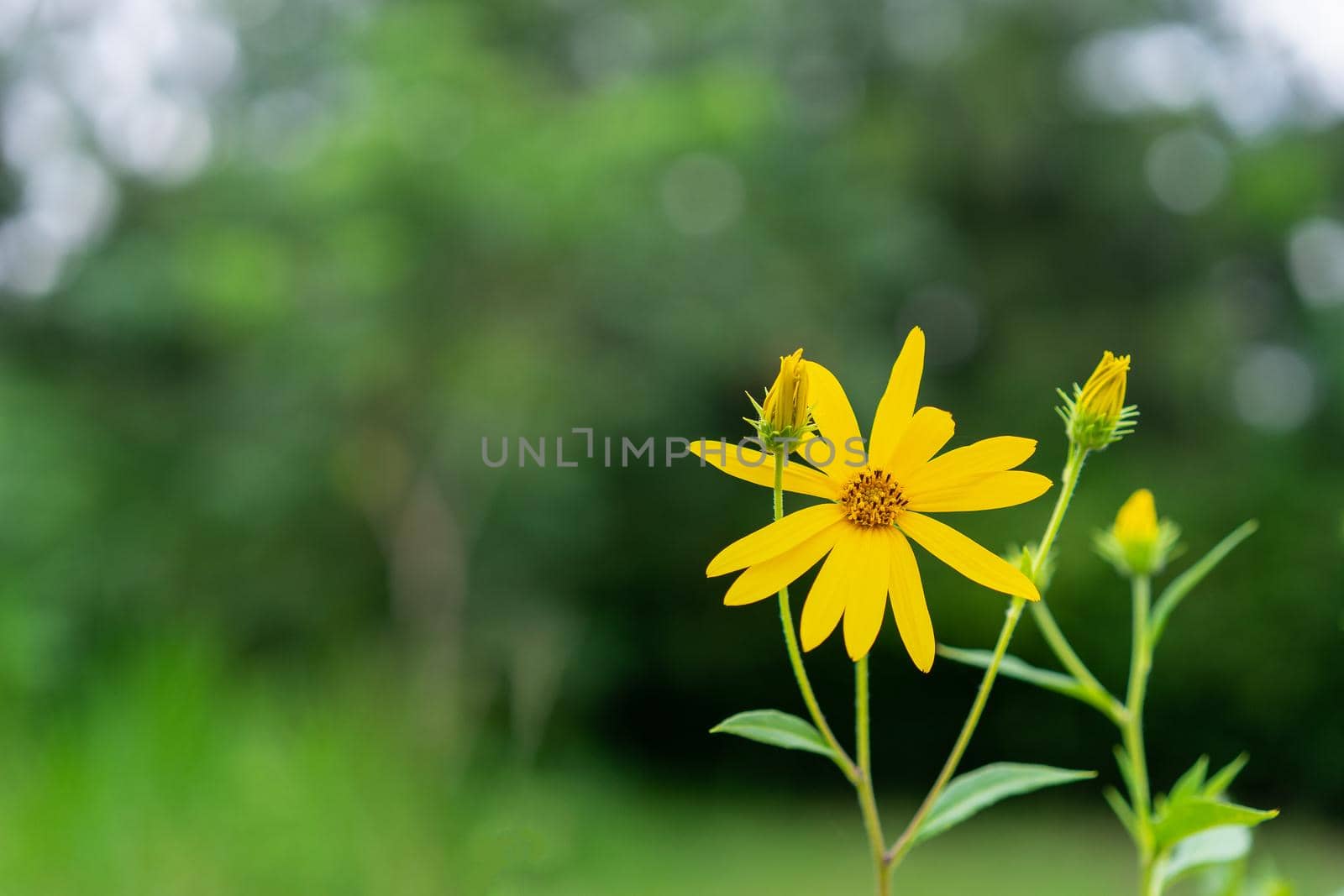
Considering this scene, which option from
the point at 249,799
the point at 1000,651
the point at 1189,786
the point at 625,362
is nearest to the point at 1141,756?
the point at 1189,786

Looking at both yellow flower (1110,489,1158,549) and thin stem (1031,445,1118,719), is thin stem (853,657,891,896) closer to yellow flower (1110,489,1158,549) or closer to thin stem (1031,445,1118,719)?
thin stem (1031,445,1118,719)

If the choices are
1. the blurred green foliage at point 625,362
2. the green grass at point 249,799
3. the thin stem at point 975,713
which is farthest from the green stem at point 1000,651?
the blurred green foliage at point 625,362

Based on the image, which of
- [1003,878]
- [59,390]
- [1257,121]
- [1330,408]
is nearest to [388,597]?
[59,390]

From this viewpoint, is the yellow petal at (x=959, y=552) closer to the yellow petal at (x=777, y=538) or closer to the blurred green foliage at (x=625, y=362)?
the yellow petal at (x=777, y=538)

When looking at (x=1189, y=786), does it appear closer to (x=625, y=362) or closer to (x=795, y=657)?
(x=795, y=657)

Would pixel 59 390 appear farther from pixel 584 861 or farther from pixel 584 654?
pixel 584 861

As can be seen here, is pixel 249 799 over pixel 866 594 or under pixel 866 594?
over

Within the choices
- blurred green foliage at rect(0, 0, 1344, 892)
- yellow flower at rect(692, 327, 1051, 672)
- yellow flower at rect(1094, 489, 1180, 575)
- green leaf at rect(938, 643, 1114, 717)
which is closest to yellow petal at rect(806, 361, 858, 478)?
yellow flower at rect(692, 327, 1051, 672)
